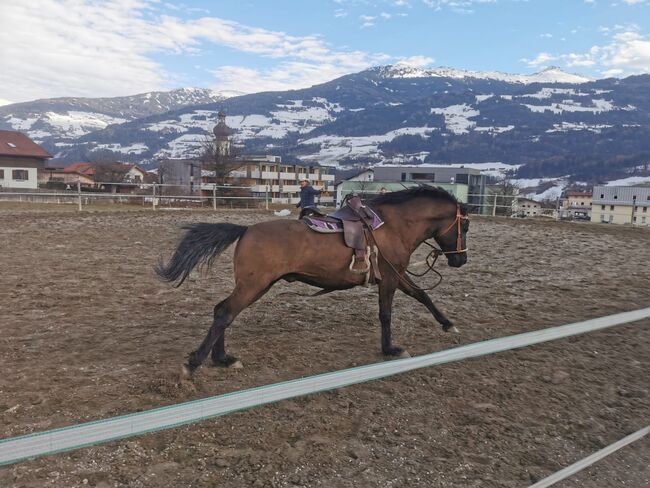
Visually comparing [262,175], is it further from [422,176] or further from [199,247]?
[199,247]

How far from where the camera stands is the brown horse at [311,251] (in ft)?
13.7

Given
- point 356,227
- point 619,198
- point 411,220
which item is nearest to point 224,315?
point 356,227

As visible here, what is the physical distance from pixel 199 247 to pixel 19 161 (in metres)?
60.5

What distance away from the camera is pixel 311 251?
4.40 metres

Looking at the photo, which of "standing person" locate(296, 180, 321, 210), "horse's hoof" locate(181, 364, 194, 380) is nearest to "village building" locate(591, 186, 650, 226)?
"standing person" locate(296, 180, 321, 210)

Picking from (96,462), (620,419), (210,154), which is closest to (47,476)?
(96,462)

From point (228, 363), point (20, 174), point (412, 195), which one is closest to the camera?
point (228, 363)

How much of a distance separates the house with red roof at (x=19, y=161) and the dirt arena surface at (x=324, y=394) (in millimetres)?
55086

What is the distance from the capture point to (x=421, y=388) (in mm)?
4098

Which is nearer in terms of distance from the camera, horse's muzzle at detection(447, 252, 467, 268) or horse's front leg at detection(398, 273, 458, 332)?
horse's front leg at detection(398, 273, 458, 332)

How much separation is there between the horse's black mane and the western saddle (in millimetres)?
325

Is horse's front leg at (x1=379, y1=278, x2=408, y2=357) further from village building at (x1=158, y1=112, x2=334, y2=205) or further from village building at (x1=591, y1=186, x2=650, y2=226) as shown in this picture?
village building at (x1=591, y1=186, x2=650, y2=226)

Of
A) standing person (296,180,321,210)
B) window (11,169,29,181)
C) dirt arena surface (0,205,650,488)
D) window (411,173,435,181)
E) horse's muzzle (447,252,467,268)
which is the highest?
window (411,173,435,181)

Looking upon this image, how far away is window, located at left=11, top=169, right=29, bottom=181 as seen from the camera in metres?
53.5
